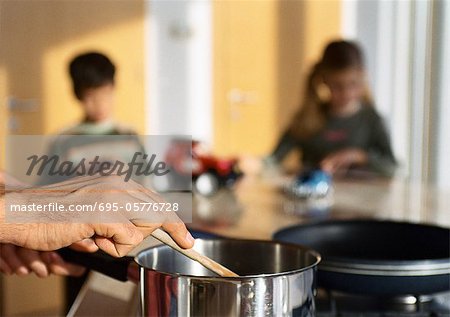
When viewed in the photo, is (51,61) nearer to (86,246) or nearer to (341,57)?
(341,57)

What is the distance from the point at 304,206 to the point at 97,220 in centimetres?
126

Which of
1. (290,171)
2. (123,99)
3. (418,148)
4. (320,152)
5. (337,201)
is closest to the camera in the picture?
(337,201)

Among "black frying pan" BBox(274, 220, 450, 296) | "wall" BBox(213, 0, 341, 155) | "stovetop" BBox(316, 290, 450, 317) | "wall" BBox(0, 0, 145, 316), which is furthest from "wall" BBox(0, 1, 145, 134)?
"stovetop" BBox(316, 290, 450, 317)

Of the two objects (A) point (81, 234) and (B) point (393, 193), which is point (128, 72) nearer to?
(B) point (393, 193)

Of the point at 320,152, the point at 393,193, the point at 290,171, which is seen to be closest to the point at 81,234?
the point at 393,193

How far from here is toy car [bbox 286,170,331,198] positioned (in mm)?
1926

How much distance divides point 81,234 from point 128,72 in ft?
12.5

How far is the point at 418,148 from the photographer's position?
13.3 feet

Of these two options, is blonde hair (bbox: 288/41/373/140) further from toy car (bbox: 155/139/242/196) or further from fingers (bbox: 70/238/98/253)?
fingers (bbox: 70/238/98/253)

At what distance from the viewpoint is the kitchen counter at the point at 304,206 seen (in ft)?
5.29

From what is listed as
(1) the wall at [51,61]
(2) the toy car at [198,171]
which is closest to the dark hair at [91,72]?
(2) the toy car at [198,171]

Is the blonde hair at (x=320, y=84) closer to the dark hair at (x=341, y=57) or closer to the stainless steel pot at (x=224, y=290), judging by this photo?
the dark hair at (x=341, y=57)

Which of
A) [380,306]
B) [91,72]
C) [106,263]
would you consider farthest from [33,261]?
[91,72]

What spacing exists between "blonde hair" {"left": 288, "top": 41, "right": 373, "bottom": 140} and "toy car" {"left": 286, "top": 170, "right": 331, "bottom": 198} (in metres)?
0.98
